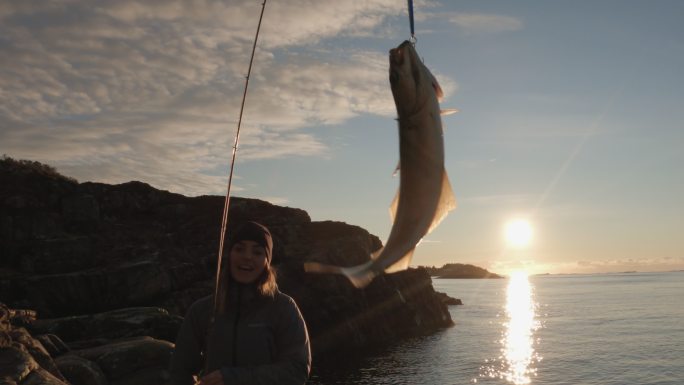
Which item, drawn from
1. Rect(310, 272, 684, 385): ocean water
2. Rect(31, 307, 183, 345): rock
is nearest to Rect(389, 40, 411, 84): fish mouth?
Rect(31, 307, 183, 345): rock

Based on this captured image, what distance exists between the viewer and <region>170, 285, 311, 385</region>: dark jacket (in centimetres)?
437

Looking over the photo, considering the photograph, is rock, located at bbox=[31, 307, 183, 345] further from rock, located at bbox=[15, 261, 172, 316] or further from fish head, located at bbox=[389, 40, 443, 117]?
fish head, located at bbox=[389, 40, 443, 117]

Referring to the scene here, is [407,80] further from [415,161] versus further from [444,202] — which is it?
[444,202]

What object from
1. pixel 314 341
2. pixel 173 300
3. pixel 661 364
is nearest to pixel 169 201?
pixel 173 300

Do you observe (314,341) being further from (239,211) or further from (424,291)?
(424,291)

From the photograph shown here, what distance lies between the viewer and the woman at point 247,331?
4387 millimetres

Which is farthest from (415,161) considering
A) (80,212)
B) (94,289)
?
(80,212)

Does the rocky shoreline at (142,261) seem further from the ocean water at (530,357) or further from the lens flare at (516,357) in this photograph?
the lens flare at (516,357)

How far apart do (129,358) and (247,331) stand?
17.2 meters

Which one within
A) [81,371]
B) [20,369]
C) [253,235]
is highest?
[253,235]

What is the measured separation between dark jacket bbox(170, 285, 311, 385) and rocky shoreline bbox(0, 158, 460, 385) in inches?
856

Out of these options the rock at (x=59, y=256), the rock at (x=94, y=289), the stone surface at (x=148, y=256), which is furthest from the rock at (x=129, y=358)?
the rock at (x=59, y=256)

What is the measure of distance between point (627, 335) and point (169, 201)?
185ft

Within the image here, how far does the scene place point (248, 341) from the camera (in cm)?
448
